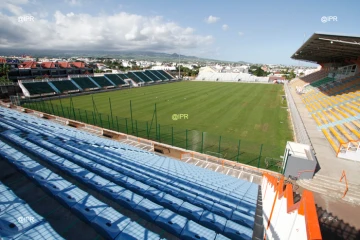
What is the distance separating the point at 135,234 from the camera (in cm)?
352

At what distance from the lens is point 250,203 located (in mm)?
6590

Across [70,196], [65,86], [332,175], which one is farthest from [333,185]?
[65,86]

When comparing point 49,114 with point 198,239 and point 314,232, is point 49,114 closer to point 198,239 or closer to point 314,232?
point 198,239

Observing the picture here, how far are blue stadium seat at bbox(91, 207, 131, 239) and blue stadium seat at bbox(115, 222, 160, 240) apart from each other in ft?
0.31

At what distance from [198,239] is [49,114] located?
95.2ft

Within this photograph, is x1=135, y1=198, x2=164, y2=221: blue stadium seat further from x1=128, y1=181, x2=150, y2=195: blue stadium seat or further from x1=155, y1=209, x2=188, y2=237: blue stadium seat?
x1=128, y1=181, x2=150, y2=195: blue stadium seat

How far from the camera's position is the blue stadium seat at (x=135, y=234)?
3.40 metres

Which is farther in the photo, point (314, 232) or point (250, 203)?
point (250, 203)

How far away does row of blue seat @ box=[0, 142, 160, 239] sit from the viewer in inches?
137

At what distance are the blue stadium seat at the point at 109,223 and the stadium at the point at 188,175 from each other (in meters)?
0.02

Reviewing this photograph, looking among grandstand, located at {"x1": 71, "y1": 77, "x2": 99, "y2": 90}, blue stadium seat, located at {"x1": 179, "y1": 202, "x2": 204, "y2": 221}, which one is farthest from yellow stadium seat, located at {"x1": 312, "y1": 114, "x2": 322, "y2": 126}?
grandstand, located at {"x1": 71, "y1": 77, "x2": 99, "y2": 90}

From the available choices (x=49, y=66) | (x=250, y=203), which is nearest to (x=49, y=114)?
(x=250, y=203)

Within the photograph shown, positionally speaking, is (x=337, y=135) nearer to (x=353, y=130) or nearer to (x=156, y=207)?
(x=353, y=130)

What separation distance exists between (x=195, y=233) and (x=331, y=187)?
11.2 m
